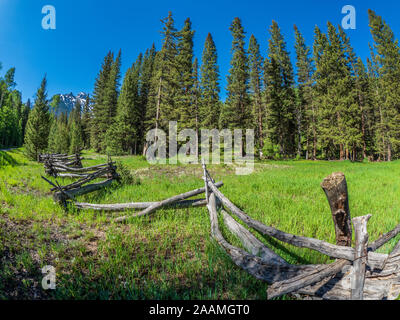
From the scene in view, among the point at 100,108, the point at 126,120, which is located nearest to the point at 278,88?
the point at 126,120

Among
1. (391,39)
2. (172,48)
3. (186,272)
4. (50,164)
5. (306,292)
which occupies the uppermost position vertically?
(391,39)

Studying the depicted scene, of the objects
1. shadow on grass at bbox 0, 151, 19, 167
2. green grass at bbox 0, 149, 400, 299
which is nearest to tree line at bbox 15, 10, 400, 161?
shadow on grass at bbox 0, 151, 19, 167

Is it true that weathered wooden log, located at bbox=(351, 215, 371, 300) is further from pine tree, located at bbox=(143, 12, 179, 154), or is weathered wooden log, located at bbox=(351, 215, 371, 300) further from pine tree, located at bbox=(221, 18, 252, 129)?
pine tree, located at bbox=(221, 18, 252, 129)

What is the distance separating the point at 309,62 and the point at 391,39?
10.6 m

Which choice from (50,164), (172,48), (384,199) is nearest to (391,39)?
(172,48)

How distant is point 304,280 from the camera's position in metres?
1.87

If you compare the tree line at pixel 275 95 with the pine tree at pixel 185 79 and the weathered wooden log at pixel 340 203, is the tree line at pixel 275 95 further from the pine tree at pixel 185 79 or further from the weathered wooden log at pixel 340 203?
the weathered wooden log at pixel 340 203

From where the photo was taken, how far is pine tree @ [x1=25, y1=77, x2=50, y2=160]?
24328mm

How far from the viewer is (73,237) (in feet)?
12.3

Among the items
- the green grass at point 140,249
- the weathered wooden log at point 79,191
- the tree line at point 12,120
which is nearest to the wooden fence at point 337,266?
the green grass at point 140,249

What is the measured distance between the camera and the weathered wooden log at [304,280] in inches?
72.8

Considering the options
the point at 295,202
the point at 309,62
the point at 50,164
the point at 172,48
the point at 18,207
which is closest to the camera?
Answer: the point at 18,207

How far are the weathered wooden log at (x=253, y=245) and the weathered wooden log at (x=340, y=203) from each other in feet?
3.08
